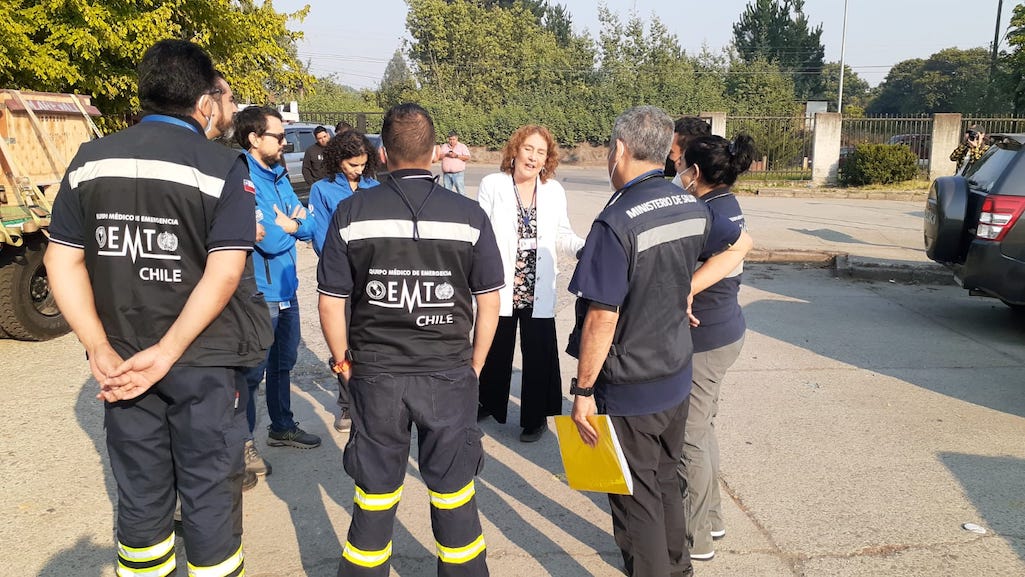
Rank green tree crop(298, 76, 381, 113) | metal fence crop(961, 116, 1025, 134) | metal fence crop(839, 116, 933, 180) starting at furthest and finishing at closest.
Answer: green tree crop(298, 76, 381, 113) → metal fence crop(839, 116, 933, 180) → metal fence crop(961, 116, 1025, 134)

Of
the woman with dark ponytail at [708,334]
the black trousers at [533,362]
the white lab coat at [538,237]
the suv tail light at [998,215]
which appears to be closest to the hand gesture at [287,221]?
the white lab coat at [538,237]

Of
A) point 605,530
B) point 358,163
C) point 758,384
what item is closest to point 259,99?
point 358,163

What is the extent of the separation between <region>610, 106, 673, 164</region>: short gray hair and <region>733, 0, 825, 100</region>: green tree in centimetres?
5470

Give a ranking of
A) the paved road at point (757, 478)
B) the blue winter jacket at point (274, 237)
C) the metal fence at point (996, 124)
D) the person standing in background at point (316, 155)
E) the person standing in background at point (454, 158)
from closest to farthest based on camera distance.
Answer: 1. the paved road at point (757, 478)
2. the blue winter jacket at point (274, 237)
3. the person standing in background at point (316, 155)
4. the person standing in background at point (454, 158)
5. the metal fence at point (996, 124)

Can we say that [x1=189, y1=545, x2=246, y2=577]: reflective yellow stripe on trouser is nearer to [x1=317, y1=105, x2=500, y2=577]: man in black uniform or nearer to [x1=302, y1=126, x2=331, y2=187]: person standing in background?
[x1=317, y1=105, x2=500, y2=577]: man in black uniform

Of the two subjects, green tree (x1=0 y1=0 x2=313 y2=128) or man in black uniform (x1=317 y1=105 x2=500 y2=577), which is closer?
man in black uniform (x1=317 y1=105 x2=500 y2=577)

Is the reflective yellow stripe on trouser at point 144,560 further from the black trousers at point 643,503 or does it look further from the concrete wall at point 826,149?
the concrete wall at point 826,149

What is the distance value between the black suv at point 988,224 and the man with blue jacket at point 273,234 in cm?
564

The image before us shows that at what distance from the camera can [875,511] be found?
3705mm

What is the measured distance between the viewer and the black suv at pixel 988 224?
20.6ft

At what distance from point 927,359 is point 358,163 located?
16.0 ft

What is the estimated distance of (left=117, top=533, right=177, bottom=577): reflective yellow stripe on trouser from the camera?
2432 millimetres

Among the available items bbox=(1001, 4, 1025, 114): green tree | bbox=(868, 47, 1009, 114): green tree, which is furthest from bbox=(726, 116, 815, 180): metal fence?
bbox=(868, 47, 1009, 114): green tree

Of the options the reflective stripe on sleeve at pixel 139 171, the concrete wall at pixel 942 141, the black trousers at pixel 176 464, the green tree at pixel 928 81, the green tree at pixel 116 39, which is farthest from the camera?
the green tree at pixel 928 81
